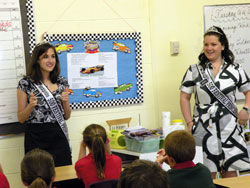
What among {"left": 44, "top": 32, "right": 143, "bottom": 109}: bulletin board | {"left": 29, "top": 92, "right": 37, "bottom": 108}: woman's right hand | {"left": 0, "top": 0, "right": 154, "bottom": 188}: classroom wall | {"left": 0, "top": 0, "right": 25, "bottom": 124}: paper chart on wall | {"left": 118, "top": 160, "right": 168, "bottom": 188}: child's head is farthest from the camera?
{"left": 44, "top": 32, "right": 143, "bottom": 109}: bulletin board

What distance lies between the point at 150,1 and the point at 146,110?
1.13 m

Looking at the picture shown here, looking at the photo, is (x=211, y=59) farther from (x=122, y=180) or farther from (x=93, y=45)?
(x=122, y=180)

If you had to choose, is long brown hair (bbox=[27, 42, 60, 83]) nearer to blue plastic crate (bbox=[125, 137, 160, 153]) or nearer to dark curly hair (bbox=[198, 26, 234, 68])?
blue plastic crate (bbox=[125, 137, 160, 153])

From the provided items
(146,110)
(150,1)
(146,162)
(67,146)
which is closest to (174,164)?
(146,162)

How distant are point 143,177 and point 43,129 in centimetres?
198

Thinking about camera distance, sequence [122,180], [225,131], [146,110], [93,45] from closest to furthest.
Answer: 1. [122,180]
2. [225,131]
3. [93,45]
4. [146,110]

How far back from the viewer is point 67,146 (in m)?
3.17

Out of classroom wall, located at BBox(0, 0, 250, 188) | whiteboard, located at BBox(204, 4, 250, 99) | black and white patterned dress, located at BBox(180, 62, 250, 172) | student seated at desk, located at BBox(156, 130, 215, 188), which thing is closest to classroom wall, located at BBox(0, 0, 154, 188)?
classroom wall, located at BBox(0, 0, 250, 188)

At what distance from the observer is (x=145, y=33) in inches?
150

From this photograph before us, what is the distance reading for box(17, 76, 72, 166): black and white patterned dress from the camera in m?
3.08

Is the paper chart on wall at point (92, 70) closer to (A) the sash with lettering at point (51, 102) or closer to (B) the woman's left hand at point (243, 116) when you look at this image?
(A) the sash with lettering at point (51, 102)

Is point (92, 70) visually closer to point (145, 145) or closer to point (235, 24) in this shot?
point (145, 145)

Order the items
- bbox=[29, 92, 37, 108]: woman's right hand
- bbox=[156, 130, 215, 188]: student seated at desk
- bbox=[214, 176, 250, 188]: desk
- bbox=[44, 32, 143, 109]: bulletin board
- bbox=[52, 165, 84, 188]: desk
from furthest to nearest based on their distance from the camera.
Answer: bbox=[44, 32, 143, 109]: bulletin board, bbox=[29, 92, 37, 108]: woman's right hand, bbox=[52, 165, 84, 188]: desk, bbox=[214, 176, 250, 188]: desk, bbox=[156, 130, 215, 188]: student seated at desk

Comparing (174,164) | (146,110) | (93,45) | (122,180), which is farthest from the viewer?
(146,110)
